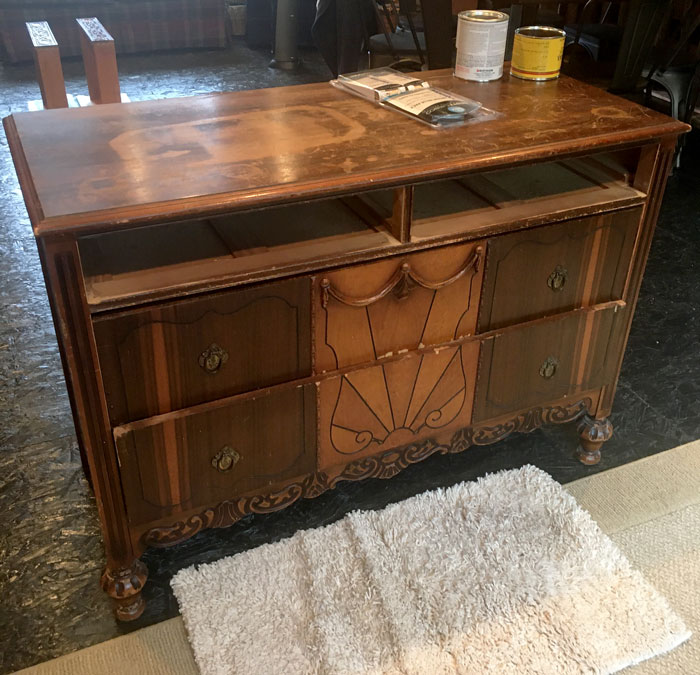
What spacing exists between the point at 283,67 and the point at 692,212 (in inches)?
115

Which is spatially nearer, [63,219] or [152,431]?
[63,219]

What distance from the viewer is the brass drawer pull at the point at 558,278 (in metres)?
1.42

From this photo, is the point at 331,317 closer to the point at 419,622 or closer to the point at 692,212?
the point at 419,622

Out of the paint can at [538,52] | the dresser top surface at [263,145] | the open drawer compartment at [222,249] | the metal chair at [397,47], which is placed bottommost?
the metal chair at [397,47]

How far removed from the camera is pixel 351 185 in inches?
43.8

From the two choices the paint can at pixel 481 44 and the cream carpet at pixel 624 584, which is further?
the paint can at pixel 481 44

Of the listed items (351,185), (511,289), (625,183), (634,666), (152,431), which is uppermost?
(351,185)

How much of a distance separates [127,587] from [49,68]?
168 cm

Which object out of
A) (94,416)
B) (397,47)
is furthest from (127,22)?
(94,416)

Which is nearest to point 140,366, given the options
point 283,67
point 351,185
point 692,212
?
point 351,185

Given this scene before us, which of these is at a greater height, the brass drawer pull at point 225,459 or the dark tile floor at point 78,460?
the brass drawer pull at point 225,459

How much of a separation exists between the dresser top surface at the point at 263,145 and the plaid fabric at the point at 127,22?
4.14m

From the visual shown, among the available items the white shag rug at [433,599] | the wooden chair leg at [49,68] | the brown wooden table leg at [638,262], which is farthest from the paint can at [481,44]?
Result: the wooden chair leg at [49,68]

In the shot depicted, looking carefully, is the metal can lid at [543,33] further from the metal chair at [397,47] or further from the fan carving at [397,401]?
the metal chair at [397,47]
